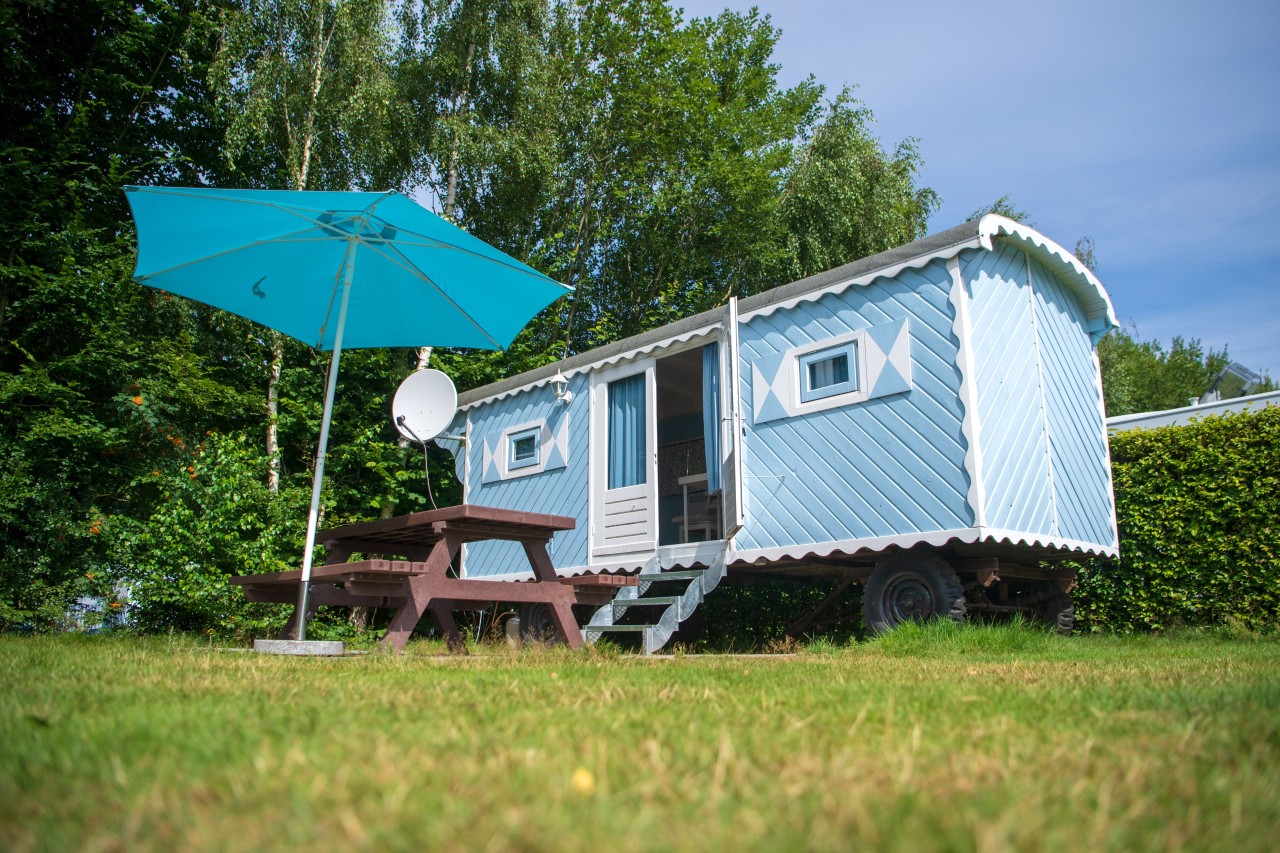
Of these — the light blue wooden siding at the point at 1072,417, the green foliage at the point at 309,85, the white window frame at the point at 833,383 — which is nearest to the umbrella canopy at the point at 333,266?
the white window frame at the point at 833,383

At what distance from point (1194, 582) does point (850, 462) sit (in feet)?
10.1

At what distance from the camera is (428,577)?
4.53 metres

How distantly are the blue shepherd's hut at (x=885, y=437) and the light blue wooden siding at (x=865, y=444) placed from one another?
0.01 metres

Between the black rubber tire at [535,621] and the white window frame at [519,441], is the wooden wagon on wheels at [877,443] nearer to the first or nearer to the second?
the black rubber tire at [535,621]

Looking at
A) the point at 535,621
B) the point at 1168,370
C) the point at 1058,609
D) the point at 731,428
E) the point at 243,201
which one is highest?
the point at 1168,370

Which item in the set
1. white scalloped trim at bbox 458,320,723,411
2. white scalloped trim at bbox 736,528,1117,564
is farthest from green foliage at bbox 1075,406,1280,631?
white scalloped trim at bbox 458,320,723,411

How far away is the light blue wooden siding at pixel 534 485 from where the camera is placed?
25.9 feet

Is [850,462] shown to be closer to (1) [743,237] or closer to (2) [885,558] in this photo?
(2) [885,558]

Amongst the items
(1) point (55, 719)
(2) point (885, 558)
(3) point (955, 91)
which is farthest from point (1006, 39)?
(1) point (55, 719)

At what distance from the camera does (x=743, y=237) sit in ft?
49.2

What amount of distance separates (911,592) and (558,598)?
2.44 meters

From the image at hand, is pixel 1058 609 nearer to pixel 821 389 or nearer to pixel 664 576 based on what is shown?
pixel 821 389

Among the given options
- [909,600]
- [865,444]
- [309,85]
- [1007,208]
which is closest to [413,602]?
[865,444]

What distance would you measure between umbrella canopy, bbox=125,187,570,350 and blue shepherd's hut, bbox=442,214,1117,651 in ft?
7.10
